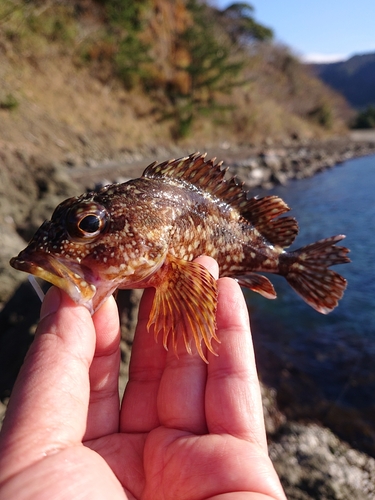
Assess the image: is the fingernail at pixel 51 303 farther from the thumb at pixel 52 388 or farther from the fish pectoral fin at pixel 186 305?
the fish pectoral fin at pixel 186 305

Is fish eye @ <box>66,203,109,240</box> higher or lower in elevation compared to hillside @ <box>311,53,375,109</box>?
lower

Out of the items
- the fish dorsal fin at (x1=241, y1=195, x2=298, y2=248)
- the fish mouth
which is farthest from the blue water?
the fish mouth

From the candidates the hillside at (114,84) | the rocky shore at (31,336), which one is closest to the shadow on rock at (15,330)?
the rocky shore at (31,336)

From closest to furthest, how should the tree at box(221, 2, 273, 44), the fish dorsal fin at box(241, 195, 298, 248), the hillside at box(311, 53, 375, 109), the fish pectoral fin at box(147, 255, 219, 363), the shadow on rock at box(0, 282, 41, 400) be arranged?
1. the fish pectoral fin at box(147, 255, 219, 363)
2. the fish dorsal fin at box(241, 195, 298, 248)
3. the shadow on rock at box(0, 282, 41, 400)
4. the tree at box(221, 2, 273, 44)
5. the hillside at box(311, 53, 375, 109)

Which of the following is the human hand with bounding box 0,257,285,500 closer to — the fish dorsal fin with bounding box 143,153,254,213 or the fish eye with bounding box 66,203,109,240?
the fish eye with bounding box 66,203,109,240

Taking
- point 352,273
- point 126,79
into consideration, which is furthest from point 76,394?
point 126,79

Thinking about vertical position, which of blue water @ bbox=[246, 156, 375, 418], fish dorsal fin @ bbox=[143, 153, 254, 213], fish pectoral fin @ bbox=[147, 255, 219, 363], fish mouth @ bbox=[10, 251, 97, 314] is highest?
fish dorsal fin @ bbox=[143, 153, 254, 213]

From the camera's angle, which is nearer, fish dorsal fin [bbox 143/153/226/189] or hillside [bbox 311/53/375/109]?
fish dorsal fin [bbox 143/153/226/189]
